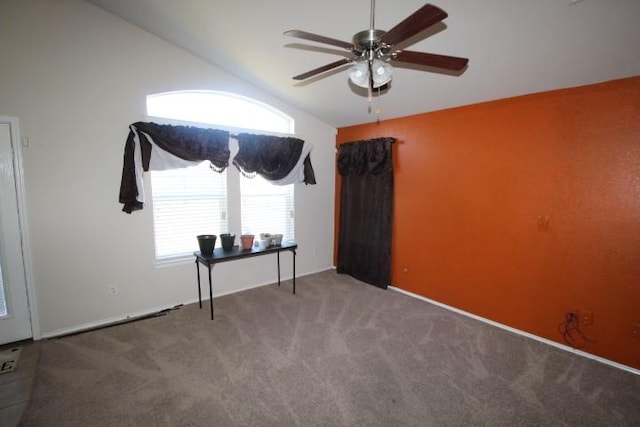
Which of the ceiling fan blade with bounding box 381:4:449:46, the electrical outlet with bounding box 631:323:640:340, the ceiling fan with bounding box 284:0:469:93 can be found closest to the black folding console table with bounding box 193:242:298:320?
the ceiling fan with bounding box 284:0:469:93

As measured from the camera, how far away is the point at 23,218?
2516 mm

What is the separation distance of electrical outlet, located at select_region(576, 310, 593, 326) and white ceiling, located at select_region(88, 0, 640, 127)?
6.36 feet

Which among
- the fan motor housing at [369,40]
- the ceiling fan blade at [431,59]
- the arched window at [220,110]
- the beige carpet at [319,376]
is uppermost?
the arched window at [220,110]

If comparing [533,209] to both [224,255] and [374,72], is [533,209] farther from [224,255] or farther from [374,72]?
[224,255]

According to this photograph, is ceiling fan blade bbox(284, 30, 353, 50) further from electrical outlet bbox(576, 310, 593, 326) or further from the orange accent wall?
electrical outlet bbox(576, 310, 593, 326)

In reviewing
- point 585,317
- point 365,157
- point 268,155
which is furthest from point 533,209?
point 268,155

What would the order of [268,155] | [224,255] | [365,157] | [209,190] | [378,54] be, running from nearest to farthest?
[378,54], [224,255], [209,190], [268,155], [365,157]

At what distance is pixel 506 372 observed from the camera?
2.26 meters

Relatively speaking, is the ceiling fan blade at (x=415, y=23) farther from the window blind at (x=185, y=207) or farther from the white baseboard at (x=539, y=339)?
the white baseboard at (x=539, y=339)

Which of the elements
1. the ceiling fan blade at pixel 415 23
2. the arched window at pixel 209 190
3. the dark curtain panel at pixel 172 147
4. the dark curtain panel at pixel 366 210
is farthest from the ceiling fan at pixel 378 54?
the arched window at pixel 209 190

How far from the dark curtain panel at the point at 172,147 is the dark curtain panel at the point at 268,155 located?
0.23 metres

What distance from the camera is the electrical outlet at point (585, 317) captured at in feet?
8.01

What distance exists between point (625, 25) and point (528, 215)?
1528mm

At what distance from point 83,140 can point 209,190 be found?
126 cm
